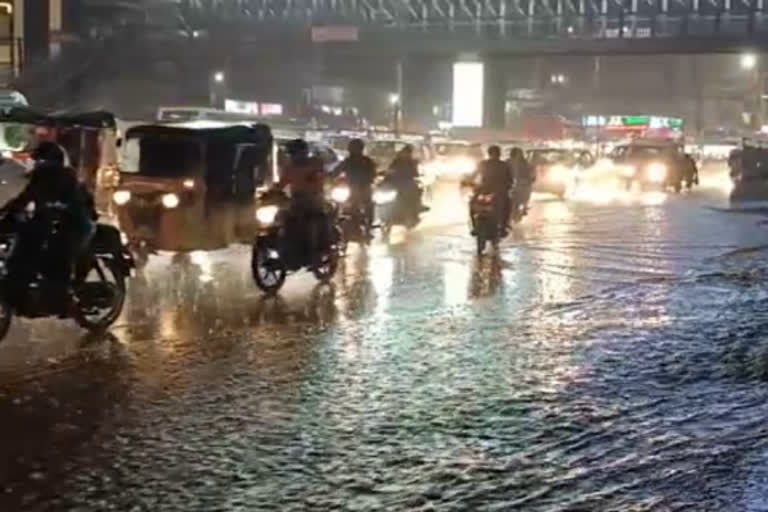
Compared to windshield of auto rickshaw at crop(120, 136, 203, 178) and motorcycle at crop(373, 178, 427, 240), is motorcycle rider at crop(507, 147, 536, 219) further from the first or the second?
windshield of auto rickshaw at crop(120, 136, 203, 178)

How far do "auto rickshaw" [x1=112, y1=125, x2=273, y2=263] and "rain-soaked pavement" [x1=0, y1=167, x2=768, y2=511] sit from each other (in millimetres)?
571

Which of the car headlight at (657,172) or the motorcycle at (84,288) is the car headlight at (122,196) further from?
the car headlight at (657,172)

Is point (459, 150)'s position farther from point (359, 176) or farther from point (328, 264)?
point (328, 264)

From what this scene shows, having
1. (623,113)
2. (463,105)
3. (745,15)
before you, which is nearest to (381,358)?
(745,15)

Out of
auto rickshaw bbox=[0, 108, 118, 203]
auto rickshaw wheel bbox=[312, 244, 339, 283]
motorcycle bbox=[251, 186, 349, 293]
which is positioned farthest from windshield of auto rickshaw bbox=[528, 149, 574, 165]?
motorcycle bbox=[251, 186, 349, 293]

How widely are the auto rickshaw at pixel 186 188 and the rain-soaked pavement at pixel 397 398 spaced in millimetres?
571

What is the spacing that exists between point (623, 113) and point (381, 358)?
3695 inches

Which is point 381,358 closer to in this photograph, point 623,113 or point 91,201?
point 91,201

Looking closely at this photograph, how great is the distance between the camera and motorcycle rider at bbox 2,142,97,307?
34.8 ft

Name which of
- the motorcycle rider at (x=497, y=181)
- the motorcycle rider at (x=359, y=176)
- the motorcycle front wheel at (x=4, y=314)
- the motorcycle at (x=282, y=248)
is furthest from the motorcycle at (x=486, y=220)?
the motorcycle front wheel at (x=4, y=314)

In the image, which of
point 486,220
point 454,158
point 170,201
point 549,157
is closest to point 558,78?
point 454,158

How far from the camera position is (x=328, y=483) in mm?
6676

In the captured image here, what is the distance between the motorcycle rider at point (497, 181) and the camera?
67.3 ft

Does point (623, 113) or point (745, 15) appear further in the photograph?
point (623, 113)
